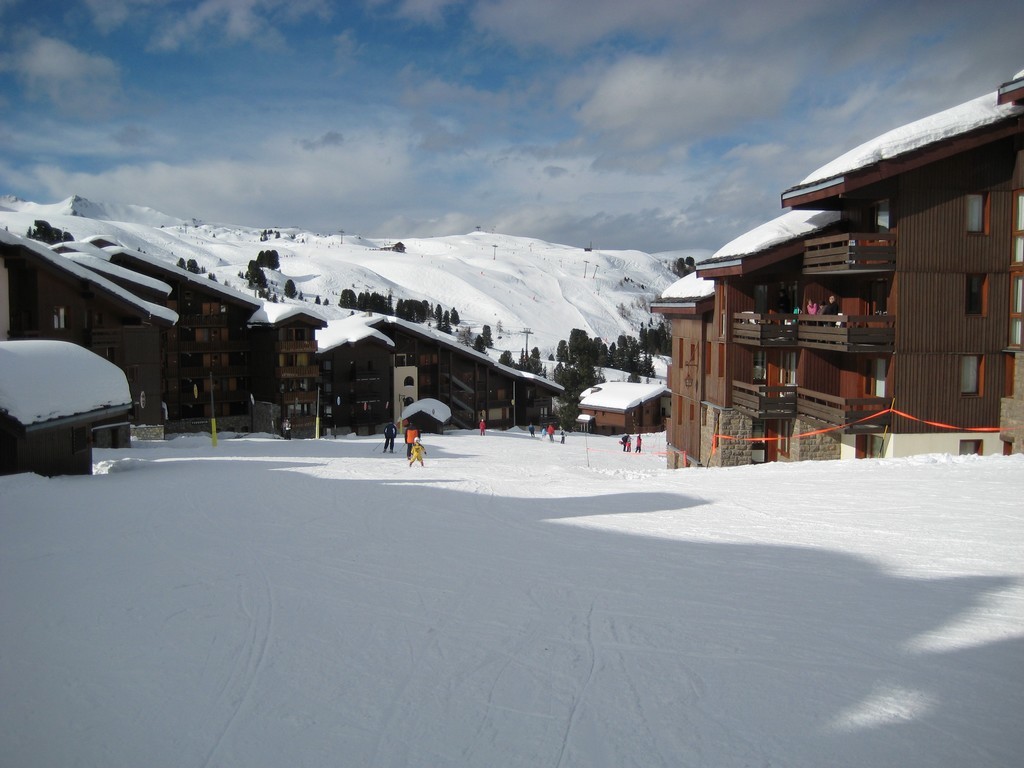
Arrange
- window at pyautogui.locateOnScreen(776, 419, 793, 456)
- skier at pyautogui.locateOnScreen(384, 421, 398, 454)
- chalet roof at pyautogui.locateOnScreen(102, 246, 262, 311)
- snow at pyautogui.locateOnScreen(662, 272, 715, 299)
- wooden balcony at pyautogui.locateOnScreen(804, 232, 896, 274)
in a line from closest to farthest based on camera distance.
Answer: wooden balcony at pyautogui.locateOnScreen(804, 232, 896, 274)
window at pyautogui.locateOnScreen(776, 419, 793, 456)
snow at pyautogui.locateOnScreen(662, 272, 715, 299)
skier at pyautogui.locateOnScreen(384, 421, 398, 454)
chalet roof at pyautogui.locateOnScreen(102, 246, 262, 311)

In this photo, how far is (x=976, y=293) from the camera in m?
20.0

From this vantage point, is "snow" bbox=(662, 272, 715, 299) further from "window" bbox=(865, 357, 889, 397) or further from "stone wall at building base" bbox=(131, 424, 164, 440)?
"stone wall at building base" bbox=(131, 424, 164, 440)

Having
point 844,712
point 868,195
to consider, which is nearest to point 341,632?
point 844,712

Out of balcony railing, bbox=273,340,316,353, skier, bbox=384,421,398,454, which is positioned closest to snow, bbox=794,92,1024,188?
skier, bbox=384,421,398,454

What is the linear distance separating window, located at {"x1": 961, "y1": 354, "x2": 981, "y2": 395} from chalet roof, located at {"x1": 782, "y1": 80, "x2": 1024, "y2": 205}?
19.6 feet

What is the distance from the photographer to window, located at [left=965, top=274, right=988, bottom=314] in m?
19.9

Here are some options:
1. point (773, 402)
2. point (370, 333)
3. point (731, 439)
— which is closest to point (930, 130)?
point (773, 402)

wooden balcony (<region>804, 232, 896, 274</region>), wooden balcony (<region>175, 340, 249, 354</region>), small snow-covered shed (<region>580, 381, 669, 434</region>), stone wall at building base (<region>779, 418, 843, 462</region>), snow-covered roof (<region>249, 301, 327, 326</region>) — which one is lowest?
small snow-covered shed (<region>580, 381, 669, 434</region>)

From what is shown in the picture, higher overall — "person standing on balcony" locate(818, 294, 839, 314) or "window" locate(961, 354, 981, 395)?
"person standing on balcony" locate(818, 294, 839, 314)

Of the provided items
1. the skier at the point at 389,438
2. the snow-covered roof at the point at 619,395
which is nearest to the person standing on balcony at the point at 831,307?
the skier at the point at 389,438

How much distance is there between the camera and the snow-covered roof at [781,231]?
72.6ft

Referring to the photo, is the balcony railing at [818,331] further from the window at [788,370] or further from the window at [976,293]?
the window at [976,293]

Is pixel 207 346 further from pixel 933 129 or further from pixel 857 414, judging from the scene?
pixel 933 129

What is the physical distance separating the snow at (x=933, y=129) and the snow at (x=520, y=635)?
10.2 metres
